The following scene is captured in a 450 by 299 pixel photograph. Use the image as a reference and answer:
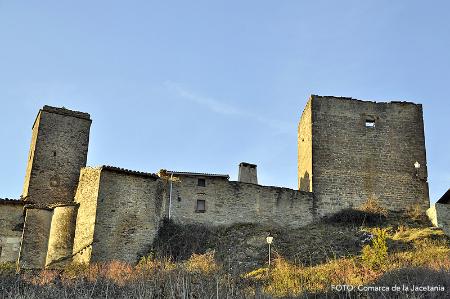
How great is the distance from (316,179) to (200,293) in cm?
1731

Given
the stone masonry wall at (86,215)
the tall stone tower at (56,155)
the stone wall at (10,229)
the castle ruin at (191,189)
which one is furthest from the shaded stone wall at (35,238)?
the tall stone tower at (56,155)

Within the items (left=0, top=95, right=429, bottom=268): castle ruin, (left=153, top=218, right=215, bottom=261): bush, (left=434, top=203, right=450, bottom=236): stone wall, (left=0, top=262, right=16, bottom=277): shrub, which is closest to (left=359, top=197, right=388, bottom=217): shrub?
(left=0, top=95, right=429, bottom=268): castle ruin

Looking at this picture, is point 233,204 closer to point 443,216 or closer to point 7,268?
point 443,216

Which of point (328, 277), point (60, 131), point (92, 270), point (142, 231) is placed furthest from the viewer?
point (60, 131)

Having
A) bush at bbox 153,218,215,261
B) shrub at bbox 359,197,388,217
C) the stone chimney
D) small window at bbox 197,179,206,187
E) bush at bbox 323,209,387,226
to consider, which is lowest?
bush at bbox 153,218,215,261

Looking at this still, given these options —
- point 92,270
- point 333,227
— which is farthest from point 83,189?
point 333,227

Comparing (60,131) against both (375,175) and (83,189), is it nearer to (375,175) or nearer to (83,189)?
(83,189)

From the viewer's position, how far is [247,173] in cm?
3619

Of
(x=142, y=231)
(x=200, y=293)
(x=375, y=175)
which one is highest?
(x=375, y=175)

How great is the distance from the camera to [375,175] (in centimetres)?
3650

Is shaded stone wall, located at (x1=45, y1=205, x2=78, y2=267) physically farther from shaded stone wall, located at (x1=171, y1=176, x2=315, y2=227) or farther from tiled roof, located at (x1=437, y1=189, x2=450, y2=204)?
tiled roof, located at (x1=437, y1=189, x2=450, y2=204)

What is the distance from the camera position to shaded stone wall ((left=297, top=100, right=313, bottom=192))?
36.7 metres

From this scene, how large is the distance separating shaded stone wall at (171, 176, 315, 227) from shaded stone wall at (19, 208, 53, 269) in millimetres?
5973

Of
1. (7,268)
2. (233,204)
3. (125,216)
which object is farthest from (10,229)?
(233,204)
